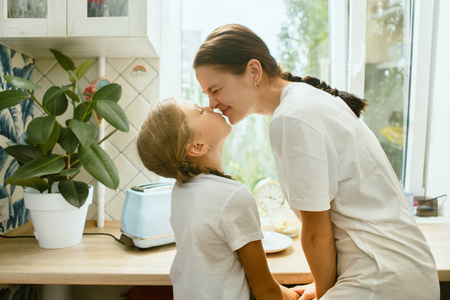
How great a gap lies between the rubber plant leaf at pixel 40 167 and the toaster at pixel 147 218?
29cm

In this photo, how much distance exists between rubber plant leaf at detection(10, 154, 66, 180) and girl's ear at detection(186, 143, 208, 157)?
0.53 metres

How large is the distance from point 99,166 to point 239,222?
2.04ft

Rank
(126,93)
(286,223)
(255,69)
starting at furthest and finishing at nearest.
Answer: (126,93), (286,223), (255,69)

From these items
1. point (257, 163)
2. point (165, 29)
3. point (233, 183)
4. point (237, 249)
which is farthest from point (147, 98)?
point (237, 249)

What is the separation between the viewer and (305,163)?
795 mm

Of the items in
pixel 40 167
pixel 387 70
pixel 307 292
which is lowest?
pixel 307 292

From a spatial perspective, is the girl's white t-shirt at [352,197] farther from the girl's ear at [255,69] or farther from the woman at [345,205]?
the girl's ear at [255,69]

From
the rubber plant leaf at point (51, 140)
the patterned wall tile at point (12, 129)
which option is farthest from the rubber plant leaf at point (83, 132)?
the patterned wall tile at point (12, 129)

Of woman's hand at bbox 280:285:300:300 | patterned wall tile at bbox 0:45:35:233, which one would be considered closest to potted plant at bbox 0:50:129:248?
patterned wall tile at bbox 0:45:35:233

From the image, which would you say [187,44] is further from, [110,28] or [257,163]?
[257,163]

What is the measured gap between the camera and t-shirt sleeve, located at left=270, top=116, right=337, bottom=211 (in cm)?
80

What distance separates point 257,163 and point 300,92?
3.55 ft

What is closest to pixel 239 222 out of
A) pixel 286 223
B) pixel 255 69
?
pixel 255 69

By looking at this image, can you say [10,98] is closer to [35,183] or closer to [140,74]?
[35,183]
